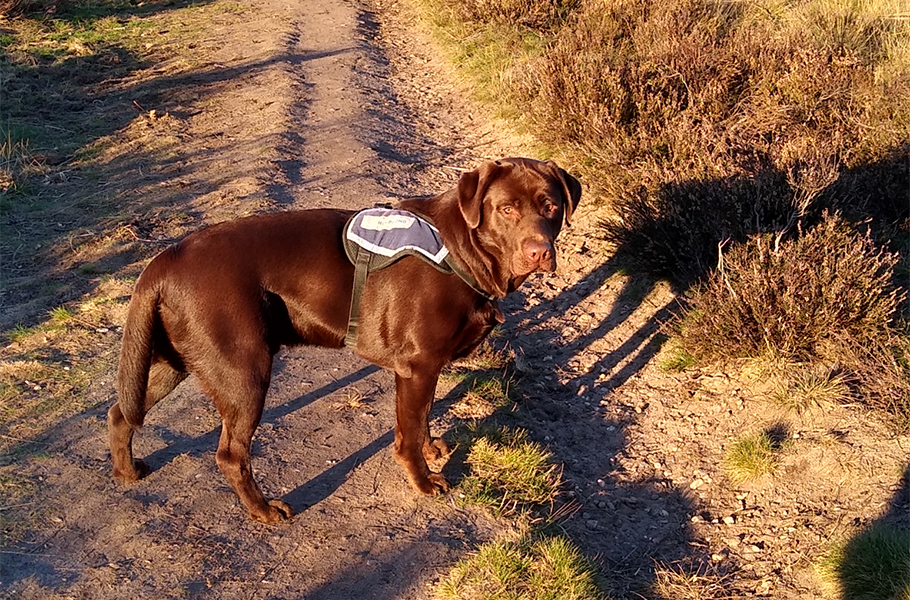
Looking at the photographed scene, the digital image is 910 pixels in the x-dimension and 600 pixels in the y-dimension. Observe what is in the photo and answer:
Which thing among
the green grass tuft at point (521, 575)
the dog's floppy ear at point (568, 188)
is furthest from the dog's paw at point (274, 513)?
the dog's floppy ear at point (568, 188)

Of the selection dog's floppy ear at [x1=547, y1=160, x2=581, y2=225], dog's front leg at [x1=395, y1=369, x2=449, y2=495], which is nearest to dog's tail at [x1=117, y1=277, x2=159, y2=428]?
dog's front leg at [x1=395, y1=369, x2=449, y2=495]

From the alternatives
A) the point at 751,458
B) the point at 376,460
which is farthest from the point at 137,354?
the point at 751,458

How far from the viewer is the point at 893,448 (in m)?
4.68

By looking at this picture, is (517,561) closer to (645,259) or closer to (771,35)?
(645,259)

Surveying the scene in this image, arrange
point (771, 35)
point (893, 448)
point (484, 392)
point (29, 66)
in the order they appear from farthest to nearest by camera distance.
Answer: point (29, 66)
point (771, 35)
point (484, 392)
point (893, 448)

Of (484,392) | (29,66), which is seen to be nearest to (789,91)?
(484,392)

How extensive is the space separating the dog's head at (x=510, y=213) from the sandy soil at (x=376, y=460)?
1272 millimetres

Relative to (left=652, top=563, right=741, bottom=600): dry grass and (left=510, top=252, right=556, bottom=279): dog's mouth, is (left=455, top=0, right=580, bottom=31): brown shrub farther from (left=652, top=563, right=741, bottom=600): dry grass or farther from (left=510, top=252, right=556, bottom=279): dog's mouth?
(left=652, top=563, right=741, bottom=600): dry grass

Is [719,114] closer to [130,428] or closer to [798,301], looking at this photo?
[798,301]

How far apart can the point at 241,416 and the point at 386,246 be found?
3.17ft

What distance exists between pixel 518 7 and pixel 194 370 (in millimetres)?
9054

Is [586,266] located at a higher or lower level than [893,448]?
lower

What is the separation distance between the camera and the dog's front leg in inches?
152

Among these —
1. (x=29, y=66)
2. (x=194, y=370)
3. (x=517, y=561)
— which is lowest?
(x=29, y=66)
